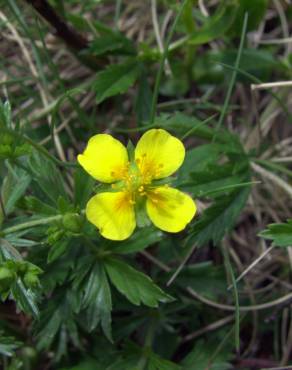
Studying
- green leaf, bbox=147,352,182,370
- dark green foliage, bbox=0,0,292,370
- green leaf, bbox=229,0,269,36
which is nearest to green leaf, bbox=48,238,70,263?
dark green foliage, bbox=0,0,292,370

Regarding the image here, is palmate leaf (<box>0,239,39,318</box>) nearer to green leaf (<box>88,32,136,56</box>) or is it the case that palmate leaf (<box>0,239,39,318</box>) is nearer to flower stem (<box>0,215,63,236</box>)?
flower stem (<box>0,215,63,236</box>)

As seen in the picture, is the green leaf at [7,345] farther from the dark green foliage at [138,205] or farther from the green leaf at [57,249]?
the green leaf at [57,249]

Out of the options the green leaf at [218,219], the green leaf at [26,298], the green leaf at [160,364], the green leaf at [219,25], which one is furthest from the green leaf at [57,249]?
the green leaf at [219,25]

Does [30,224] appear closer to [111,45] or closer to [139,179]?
[139,179]

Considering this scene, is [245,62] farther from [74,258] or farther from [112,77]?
[74,258]

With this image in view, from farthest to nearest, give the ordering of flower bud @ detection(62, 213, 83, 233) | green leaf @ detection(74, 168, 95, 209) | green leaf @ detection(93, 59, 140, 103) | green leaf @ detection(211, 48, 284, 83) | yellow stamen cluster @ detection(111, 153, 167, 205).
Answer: green leaf @ detection(211, 48, 284, 83) → green leaf @ detection(93, 59, 140, 103) → green leaf @ detection(74, 168, 95, 209) → yellow stamen cluster @ detection(111, 153, 167, 205) → flower bud @ detection(62, 213, 83, 233)
